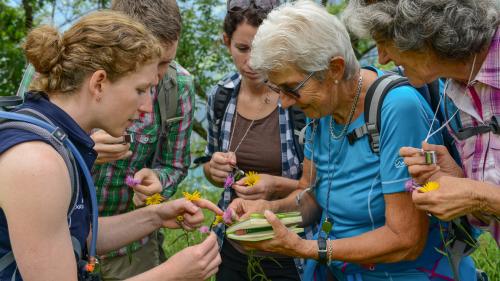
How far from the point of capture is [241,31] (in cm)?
371

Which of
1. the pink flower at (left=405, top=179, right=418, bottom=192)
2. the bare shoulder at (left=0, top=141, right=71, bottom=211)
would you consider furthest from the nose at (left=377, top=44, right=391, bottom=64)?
the bare shoulder at (left=0, top=141, right=71, bottom=211)

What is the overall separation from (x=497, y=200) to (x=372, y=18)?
83 cm

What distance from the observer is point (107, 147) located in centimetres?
322

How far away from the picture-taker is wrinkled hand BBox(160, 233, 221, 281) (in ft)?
8.49

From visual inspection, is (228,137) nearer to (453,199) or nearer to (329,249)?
(329,249)

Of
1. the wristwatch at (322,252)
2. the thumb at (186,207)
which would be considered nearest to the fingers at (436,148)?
the wristwatch at (322,252)

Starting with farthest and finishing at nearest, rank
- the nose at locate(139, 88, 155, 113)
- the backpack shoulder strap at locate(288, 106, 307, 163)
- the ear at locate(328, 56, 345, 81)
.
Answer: the backpack shoulder strap at locate(288, 106, 307, 163) → the ear at locate(328, 56, 345, 81) → the nose at locate(139, 88, 155, 113)

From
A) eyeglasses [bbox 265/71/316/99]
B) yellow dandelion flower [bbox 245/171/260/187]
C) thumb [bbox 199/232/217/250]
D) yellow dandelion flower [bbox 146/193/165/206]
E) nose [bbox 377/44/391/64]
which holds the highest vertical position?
nose [bbox 377/44/391/64]

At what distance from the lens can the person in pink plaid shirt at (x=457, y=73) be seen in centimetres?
247

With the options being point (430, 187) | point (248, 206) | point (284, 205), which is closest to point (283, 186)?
point (284, 205)

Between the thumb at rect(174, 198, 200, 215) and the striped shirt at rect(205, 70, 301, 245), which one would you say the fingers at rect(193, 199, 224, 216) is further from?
the striped shirt at rect(205, 70, 301, 245)

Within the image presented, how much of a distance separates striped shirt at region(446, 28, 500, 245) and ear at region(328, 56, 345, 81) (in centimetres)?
47

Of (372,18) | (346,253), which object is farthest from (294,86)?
(346,253)

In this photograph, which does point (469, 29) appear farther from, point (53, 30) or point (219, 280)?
point (219, 280)
